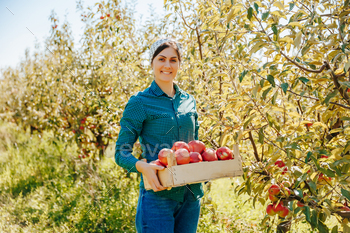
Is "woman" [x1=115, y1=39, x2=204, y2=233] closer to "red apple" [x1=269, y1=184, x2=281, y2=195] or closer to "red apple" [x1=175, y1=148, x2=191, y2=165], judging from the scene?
"red apple" [x1=175, y1=148, x2=191, y2=165]

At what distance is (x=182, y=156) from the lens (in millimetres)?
1532

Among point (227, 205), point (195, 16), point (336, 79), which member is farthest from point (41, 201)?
point (336, 79)

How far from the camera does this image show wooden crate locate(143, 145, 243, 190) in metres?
1.44

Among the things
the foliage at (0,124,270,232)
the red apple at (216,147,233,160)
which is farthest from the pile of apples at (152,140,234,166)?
the foliage at (0,124,270,232)

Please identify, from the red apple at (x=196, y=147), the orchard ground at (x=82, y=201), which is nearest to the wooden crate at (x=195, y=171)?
the red apple at (x=196, y=147)

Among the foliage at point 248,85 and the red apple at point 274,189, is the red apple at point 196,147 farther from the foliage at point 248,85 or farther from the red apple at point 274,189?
the red apple at point 274,189

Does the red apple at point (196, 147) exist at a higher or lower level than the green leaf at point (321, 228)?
higher

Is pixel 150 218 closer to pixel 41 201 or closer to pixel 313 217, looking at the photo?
pixel 313 217

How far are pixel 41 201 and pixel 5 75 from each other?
5.94m

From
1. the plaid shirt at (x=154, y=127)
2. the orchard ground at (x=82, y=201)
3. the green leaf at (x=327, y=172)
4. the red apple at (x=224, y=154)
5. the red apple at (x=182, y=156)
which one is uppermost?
the plaid shirt at (x=154, y=127)

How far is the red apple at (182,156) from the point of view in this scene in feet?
5.02

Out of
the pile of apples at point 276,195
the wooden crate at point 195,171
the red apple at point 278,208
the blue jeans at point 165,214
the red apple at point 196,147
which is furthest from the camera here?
the red apple at point 278,208

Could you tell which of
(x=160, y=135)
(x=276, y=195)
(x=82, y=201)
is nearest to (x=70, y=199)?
(x=82, y=201)

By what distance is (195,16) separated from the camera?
2951mm
